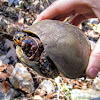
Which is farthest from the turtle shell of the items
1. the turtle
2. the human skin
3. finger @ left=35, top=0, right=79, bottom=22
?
finger @ left=35, top=0, right=79, bottom=22

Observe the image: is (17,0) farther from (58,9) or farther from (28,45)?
(28,45)

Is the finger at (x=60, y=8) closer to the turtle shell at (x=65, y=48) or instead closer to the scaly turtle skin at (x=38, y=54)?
the turtle shell at (x=65, y=48)

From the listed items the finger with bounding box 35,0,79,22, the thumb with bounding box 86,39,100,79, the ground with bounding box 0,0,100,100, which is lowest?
the ground with bounding box 0,0,100,100

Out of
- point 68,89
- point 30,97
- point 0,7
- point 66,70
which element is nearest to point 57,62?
point 66,70

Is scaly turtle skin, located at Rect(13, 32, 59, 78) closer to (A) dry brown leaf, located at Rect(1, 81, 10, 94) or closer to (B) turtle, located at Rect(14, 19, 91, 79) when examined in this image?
(B) turtle, located at Rect(14, 19, 91, 79)

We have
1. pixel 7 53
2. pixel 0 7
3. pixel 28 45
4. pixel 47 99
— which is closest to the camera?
pixel 28 45

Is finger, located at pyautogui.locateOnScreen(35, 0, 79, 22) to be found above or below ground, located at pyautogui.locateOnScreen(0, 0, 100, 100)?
above

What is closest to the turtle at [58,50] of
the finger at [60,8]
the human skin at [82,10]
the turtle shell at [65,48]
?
the turtle shell at [65,48]

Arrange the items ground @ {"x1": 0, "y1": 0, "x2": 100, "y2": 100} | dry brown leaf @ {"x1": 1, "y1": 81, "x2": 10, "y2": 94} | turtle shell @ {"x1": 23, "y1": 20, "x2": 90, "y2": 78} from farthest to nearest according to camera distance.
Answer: ground @ {"x1": 0, "y1": 0, "x2": 100, "y2": 100} < dry brown leaf @ {"x1": 1, "y1": 81, "x2": 10, "y2": 94} < turtle shell @ {"x1": 23, "y1": 20, "x2": 90, "y2": 78}
